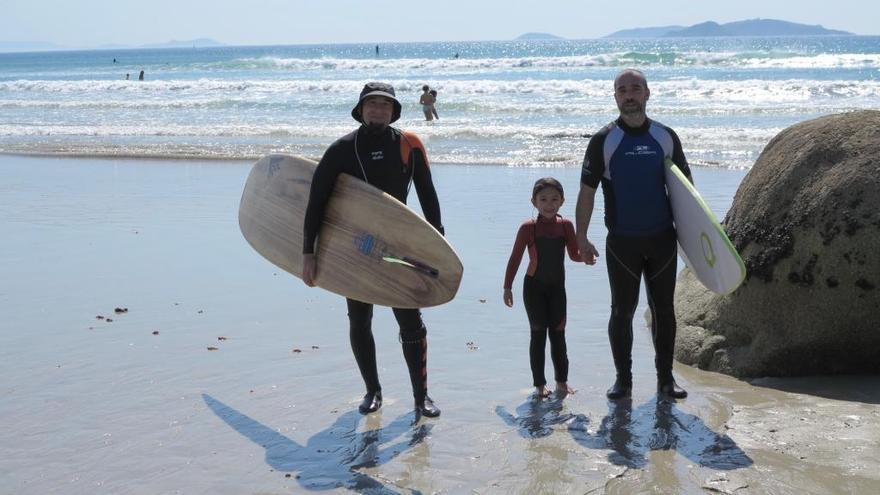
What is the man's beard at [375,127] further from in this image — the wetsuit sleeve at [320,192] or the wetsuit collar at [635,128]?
the wetsuit collar at [635,128]

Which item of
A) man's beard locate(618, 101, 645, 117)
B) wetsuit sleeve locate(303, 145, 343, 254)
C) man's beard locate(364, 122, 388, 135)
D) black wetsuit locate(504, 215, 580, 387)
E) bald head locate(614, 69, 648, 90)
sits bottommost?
black wetsuit locate(504, 215, 580, 387)

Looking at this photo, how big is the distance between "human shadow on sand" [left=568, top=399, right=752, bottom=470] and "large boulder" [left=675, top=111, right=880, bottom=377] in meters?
0.75

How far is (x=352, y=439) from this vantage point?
4723 millimetres

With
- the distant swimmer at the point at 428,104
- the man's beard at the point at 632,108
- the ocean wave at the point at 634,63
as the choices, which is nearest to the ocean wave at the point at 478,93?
the distant swimmer at the point at 428,104

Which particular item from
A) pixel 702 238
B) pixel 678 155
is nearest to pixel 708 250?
pixel 702 238

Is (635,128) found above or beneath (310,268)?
above

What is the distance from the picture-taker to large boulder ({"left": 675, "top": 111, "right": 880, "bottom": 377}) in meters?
5.16

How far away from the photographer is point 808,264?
5.27 m

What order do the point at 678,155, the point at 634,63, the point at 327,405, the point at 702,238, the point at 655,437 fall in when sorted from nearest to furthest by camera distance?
the point at 655,437, the point at 702,238, the point at 678,155, the point at 327,405, the point at 634,63

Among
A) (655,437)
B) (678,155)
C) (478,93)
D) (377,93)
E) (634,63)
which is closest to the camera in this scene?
(655,437)

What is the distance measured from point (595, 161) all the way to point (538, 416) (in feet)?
4.17

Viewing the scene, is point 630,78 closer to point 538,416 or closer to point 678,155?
point 678,155

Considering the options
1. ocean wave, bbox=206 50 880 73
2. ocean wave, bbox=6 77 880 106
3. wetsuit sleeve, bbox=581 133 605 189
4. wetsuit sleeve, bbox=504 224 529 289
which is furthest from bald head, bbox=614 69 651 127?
ocean wave, bbox=206 50 880 73

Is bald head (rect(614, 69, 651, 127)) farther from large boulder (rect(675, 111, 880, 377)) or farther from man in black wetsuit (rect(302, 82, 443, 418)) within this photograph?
large boulder (rect(675, 111, 880, 377))
